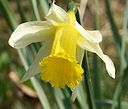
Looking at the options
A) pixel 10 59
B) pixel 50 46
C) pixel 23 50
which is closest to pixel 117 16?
pixel 10 59

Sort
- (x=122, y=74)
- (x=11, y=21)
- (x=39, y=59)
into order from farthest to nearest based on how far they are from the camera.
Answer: (x=122, y=74)
(x=11, y=21)
(x=39, y=59)

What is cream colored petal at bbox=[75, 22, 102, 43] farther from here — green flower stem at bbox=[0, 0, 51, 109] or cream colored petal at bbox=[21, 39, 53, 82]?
green flower stem at bbox=[0, 0, 51, 109]

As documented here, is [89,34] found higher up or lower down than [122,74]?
higher up

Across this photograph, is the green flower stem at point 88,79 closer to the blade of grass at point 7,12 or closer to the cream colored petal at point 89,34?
the cream colored petal at point 89,34

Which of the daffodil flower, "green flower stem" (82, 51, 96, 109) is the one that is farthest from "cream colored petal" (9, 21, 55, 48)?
"green flower stem" (82, 51, 96, 109)

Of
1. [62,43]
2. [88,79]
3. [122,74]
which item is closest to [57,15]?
[62,43]

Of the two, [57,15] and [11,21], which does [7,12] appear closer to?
[11,21]
